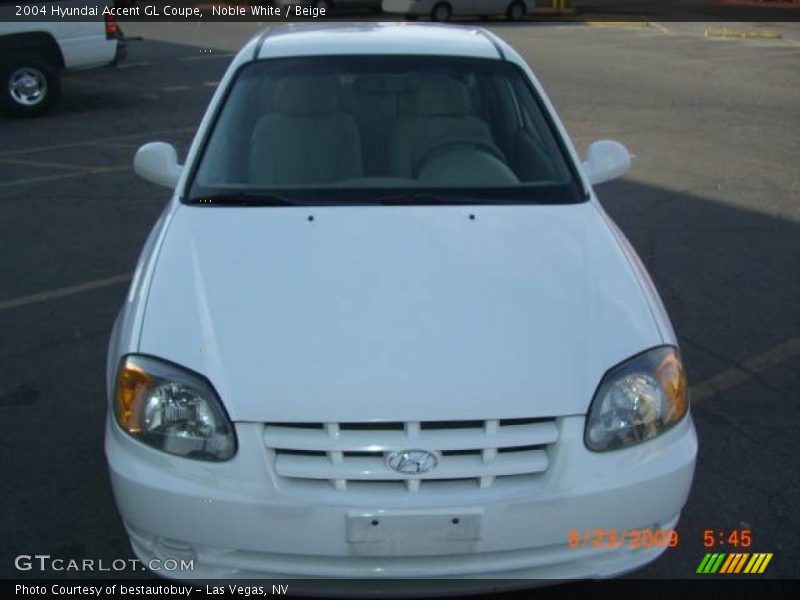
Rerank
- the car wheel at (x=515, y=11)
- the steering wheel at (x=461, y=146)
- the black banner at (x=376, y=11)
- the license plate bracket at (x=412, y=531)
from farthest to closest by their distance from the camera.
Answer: the black banner at (x=376, y=11) < the car wheel at (x=515, y=11) < the steering wheel at (x=461, y=146) < the license plate bracket at (x=412, y=531)

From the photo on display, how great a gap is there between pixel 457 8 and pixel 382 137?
22.5 meters

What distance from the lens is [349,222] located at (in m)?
3.50

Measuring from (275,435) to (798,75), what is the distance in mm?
15418

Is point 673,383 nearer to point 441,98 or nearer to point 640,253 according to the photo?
point 441,98

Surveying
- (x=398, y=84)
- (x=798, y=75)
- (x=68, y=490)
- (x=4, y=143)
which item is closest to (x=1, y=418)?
(x=68, y=490)

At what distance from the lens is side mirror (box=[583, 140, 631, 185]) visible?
4.32 metres

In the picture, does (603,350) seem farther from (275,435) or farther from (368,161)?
(368,161)

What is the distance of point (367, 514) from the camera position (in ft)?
8.36

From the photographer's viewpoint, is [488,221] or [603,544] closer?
[603,544]

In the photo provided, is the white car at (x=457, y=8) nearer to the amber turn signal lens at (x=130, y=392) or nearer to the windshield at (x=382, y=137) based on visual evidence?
the windshield at (x=382, y=137)

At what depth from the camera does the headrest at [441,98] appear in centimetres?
429

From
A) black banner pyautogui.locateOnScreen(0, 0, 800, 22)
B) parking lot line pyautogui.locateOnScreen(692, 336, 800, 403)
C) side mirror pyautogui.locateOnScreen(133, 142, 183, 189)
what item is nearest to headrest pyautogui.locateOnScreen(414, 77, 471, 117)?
side mirror pyautogui.locateOnScreen(133, 142, 183, 189)

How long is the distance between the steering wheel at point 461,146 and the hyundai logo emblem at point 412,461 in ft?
5.63
